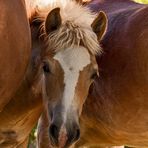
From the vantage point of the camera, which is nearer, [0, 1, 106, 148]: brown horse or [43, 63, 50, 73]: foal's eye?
[0, 1, 106, 148]: brown horse

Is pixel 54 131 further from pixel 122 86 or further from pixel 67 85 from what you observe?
pixel 122 86

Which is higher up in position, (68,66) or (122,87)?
(68,66)

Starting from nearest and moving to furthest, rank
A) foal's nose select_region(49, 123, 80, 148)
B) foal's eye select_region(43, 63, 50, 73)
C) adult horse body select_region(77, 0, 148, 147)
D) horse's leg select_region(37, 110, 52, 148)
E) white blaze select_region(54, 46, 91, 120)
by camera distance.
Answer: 1. foal's nose select_region(49, 123, 80, 148)
2. white blaze select_region(54, 46, 91, 120)
3. foal's eye select_region(43, 63, 50, 73)
4. adult horse body select_region(77, 0, 148, 147)
5. horse's leg select_region(37, 110, 52, 148)

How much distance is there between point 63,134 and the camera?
10.2ft

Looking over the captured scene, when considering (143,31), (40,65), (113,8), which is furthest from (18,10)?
(113,8)

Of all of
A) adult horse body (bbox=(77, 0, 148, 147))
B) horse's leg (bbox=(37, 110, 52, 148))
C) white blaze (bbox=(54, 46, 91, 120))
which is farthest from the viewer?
horse's leg (bbox=(37, 110, 52, 148))

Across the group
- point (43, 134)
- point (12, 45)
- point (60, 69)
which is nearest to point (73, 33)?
point (60, 69)

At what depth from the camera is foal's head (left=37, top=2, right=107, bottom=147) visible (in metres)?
3.17

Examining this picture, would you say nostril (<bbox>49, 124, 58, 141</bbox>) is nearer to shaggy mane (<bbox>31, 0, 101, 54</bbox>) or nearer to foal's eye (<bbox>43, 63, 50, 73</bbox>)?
foal's eye (<bbox>43, 63, 50, 73</bbox>)

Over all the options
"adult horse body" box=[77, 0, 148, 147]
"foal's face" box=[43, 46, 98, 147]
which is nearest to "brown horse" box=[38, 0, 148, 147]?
"adult horse body" box=[77, 0, 148, 147]

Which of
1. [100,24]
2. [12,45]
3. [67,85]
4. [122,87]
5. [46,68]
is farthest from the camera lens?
[122,87]

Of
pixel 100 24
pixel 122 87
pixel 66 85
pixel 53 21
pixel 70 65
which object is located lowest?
pixel 122 87

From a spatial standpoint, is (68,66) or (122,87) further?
(122,87)

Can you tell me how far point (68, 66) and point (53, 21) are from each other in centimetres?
37
